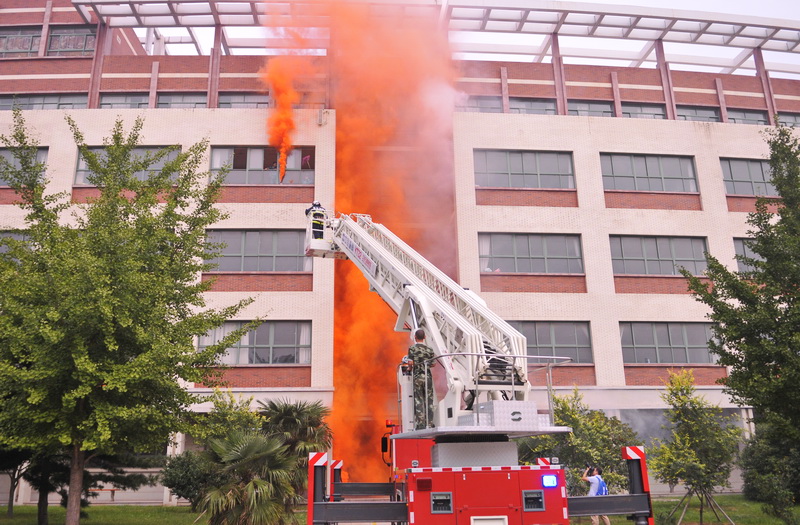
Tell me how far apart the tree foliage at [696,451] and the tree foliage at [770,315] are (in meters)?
1.71

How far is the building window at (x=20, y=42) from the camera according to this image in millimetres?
28391

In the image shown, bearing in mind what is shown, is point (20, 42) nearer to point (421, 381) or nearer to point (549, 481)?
point (421, 381)

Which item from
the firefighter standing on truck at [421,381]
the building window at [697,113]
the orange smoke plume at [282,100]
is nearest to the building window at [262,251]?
the orange smoke plume at [282,100]

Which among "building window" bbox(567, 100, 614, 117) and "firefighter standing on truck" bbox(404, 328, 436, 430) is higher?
"building window" bbox(567, 100, 614, 117)

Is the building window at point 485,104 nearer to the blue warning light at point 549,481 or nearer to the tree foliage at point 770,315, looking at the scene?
the tree foliage at point 770,315

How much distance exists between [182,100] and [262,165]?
544cm

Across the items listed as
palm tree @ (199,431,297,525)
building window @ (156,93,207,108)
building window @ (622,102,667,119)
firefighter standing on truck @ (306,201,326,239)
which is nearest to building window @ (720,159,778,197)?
building window @ (622,102,667,119)

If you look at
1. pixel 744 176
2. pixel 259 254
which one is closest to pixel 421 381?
pixel 259 254

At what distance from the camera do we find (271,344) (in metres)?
23.4

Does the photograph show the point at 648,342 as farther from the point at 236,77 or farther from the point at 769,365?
the point at 236,77

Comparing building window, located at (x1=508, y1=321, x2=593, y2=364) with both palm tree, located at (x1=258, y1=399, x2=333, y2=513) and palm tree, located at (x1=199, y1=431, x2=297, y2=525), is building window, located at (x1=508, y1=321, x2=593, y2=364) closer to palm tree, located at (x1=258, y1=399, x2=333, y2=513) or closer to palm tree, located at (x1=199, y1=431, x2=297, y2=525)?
palm tree, located at (x1=258, y1=399, x2=333, y2=513)

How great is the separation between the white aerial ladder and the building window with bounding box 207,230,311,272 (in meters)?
12.6

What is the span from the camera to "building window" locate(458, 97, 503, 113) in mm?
27812

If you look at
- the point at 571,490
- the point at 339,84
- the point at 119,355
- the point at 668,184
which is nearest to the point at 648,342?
the point at 668,184
